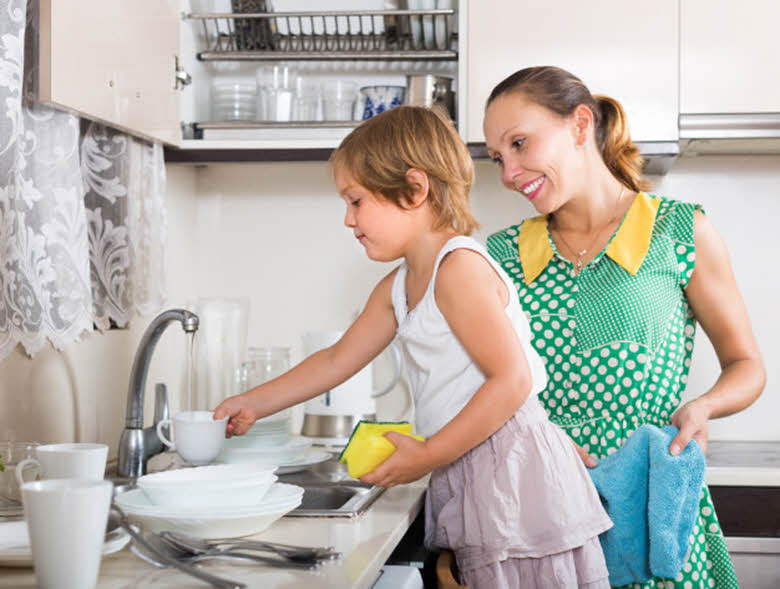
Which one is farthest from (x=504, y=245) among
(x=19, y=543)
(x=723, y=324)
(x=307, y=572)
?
(x=19, y=543)

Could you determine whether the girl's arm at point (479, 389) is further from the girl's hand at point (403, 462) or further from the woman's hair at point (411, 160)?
the woman's hair at point (411, 160)

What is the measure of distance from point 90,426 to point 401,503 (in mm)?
693

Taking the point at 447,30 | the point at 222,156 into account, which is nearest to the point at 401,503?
the point at 222,156

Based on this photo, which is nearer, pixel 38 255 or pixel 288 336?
pixel 38 255

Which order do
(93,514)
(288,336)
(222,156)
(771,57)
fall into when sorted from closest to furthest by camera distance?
1. (93,514)
2. (771,57)
3. (222,156)
4. (288,336)

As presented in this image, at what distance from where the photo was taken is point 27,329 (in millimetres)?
1291

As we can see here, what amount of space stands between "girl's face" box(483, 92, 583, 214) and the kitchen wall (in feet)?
2.33

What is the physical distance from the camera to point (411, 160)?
130cm

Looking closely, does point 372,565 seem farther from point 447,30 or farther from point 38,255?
point 447,30

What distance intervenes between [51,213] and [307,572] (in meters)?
0.73

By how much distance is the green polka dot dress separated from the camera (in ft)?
4.79

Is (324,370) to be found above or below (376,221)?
below

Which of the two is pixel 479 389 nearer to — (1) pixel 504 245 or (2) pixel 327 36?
(1) pixel 504 245

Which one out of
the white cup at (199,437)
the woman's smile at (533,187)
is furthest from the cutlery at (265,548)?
the woman's smile at (533,187)
